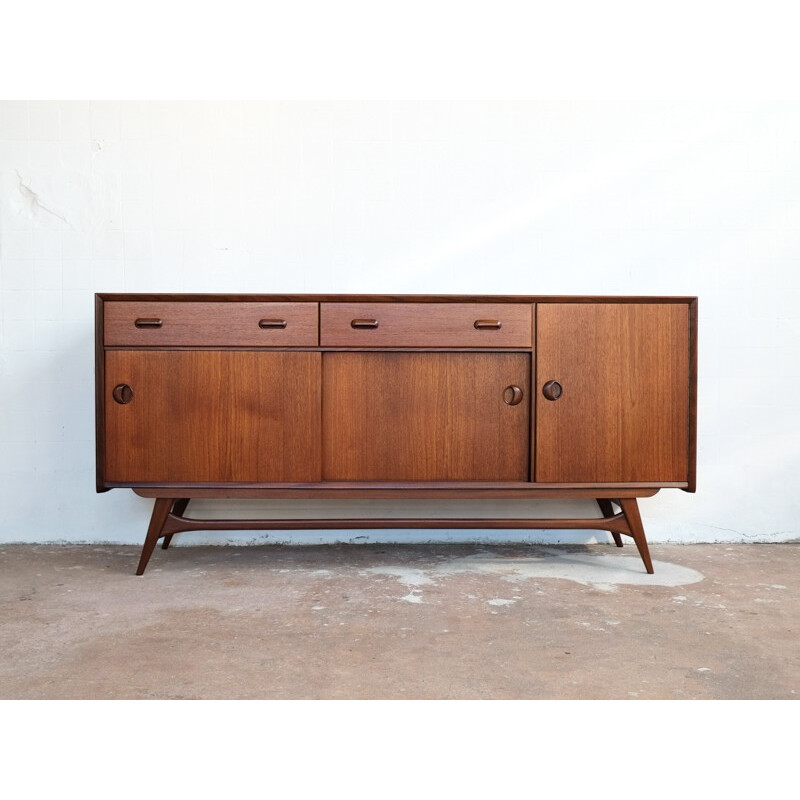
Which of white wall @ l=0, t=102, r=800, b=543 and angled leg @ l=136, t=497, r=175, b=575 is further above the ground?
white wall @ l=0, t=102, r=800, b=543

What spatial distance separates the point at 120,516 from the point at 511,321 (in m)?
2.05

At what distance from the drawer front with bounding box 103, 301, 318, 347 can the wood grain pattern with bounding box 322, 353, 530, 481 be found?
18 cm

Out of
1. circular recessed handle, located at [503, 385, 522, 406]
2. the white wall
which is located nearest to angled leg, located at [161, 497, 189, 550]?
the white wall

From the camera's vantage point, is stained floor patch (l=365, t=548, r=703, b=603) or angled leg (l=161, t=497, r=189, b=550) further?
angled leg (l=161, t=497, r=189, b=550)

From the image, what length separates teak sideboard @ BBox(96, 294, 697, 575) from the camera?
261cm

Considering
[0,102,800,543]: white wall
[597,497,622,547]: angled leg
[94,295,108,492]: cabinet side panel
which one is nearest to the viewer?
[94,295,108,492]: cabinet side panel

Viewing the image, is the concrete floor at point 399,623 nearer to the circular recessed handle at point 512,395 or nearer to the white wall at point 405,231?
the white wall at point 405,231

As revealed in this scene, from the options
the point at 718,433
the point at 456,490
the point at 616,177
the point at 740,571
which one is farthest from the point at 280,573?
the point at 616,177

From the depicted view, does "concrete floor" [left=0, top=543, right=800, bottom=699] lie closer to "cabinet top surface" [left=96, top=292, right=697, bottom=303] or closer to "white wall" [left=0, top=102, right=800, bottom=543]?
"white wall" [left=0, top=102, right=800, bottom=543]

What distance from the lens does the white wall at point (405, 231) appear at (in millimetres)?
3205

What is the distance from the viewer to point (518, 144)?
3.26 metres

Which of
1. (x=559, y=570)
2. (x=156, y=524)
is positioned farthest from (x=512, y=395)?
(x=156, y=524)

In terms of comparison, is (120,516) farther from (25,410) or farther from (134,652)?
(134,652)

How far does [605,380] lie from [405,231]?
3.99 feet
